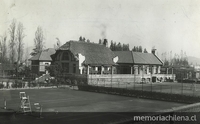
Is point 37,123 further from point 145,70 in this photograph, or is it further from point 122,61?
point 145,70

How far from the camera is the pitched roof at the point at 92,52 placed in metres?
53.3

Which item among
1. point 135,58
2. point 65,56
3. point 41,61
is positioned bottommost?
point 41,61

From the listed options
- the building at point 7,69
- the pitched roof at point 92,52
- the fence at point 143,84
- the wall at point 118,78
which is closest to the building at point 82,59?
the pitched roof at point 92,52

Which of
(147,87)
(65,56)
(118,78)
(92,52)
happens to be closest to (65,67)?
(65,56)

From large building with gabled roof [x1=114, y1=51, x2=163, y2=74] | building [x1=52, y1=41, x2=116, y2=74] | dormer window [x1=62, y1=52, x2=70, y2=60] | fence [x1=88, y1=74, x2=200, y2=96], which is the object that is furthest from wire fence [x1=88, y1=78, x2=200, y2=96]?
dormer window [x1=62, y1=52, x2=70, y2=60]

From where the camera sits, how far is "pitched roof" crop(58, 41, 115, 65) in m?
53.3

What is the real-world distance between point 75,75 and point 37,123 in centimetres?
3189

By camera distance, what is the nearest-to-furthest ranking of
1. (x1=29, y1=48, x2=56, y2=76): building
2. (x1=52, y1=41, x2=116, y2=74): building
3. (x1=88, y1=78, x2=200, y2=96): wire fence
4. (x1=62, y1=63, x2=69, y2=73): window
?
(x1=88, y1=78, x2=200, y2=96): wire fence
(x1=62, y1=63, x2=69, y2=73): window
(x1=52, y1=41, x2=116, y2=74): building
(x1=29, y1=48, x2=56, y2=76): building

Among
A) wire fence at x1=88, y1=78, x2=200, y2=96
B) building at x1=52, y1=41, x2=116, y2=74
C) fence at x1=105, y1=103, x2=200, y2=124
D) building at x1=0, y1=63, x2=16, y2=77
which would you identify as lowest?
wire fence at x1=88, y1=78, x2=200, y2=96

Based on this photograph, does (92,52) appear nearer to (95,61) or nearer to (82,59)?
(95,61)

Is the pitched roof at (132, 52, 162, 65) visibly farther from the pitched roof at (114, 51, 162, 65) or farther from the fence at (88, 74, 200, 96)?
the fence at (88, 74, 200, 96)

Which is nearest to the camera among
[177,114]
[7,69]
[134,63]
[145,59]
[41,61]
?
[177,114]

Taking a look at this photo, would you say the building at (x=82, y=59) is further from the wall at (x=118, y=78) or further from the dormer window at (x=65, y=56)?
the wall at (x=118, y=78)

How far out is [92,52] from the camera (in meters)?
57.4
